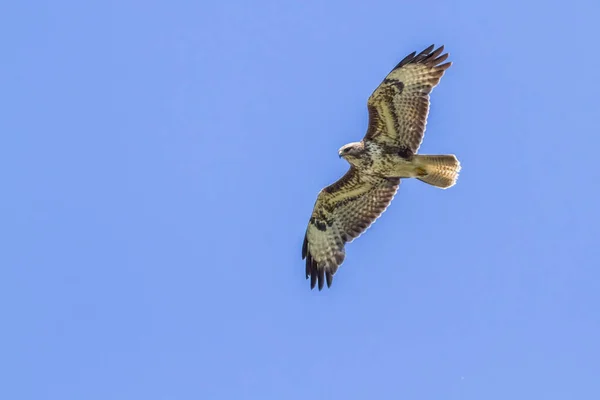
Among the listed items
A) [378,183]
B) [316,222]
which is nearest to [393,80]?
[378,183]

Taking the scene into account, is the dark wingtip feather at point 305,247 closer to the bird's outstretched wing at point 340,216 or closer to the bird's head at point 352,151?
the bird's outstretched wing at point 340,216

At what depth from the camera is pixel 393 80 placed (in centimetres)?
1570

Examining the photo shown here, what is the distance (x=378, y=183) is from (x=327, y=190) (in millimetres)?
772

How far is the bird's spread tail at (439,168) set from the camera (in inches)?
612

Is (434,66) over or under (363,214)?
over

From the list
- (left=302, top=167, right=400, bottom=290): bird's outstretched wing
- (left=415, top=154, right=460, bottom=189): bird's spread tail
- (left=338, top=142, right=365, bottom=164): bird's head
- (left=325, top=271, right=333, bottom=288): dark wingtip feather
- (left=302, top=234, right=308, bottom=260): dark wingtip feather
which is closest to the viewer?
(left=415, top=154, right=460, bottom=189): bird's spread tail

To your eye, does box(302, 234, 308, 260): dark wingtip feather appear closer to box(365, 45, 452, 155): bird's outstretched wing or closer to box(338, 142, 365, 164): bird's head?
box(338, 142, 365, 164): bird's head

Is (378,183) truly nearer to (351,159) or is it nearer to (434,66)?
(351,159)

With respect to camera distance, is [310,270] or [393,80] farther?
[310,270]

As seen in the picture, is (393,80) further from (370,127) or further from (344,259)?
(344,259)

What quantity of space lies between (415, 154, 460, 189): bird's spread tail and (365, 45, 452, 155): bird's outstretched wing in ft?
0.82

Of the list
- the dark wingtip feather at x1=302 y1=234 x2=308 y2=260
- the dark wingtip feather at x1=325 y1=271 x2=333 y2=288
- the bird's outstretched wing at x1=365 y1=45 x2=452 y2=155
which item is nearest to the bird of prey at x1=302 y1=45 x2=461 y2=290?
the bird's outstretched wing at x1=365 y1=45 x2=452 y2=155

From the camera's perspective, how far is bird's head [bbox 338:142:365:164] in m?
15.8

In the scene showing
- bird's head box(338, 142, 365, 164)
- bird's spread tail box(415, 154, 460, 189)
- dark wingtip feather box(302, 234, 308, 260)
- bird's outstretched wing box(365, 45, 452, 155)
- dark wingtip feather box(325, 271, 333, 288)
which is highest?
bird's outstretched wing box(365, 45, 452, 155)
